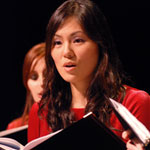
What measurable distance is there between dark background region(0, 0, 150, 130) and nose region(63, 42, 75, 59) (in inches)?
30.2

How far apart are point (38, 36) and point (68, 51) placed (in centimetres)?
159

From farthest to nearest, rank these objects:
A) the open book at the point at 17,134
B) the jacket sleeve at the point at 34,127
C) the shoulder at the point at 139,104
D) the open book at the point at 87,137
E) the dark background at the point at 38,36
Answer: the dark background at the point at 38,36 < the jacket sleeve at the point at 34,127 < the open book at the point at 17,134 < the shoulder at the point at 139,104 < the open book at the point at 87,137

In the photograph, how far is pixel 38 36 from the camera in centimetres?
299

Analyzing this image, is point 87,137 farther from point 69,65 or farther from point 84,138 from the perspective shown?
point 69,65

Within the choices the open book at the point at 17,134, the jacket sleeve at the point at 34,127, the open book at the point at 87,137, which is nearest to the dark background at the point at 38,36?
the jacket sleeve at the point at 34,127

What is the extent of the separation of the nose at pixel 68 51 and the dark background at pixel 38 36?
2.51 feet

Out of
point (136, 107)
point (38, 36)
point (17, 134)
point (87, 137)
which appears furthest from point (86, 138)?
point (38, 36)

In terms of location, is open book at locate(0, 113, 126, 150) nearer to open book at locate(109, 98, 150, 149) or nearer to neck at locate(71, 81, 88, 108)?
open book at locate(109, 98, 150, 149)

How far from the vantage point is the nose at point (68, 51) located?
147 centimetres

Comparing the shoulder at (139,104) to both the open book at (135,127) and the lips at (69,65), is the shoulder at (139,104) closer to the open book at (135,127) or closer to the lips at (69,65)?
the lips at (69,65)

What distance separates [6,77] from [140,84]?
5.27ft

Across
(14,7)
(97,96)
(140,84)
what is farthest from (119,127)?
(14,7)

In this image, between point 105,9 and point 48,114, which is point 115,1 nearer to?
point 105,9

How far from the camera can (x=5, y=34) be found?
3010mm
